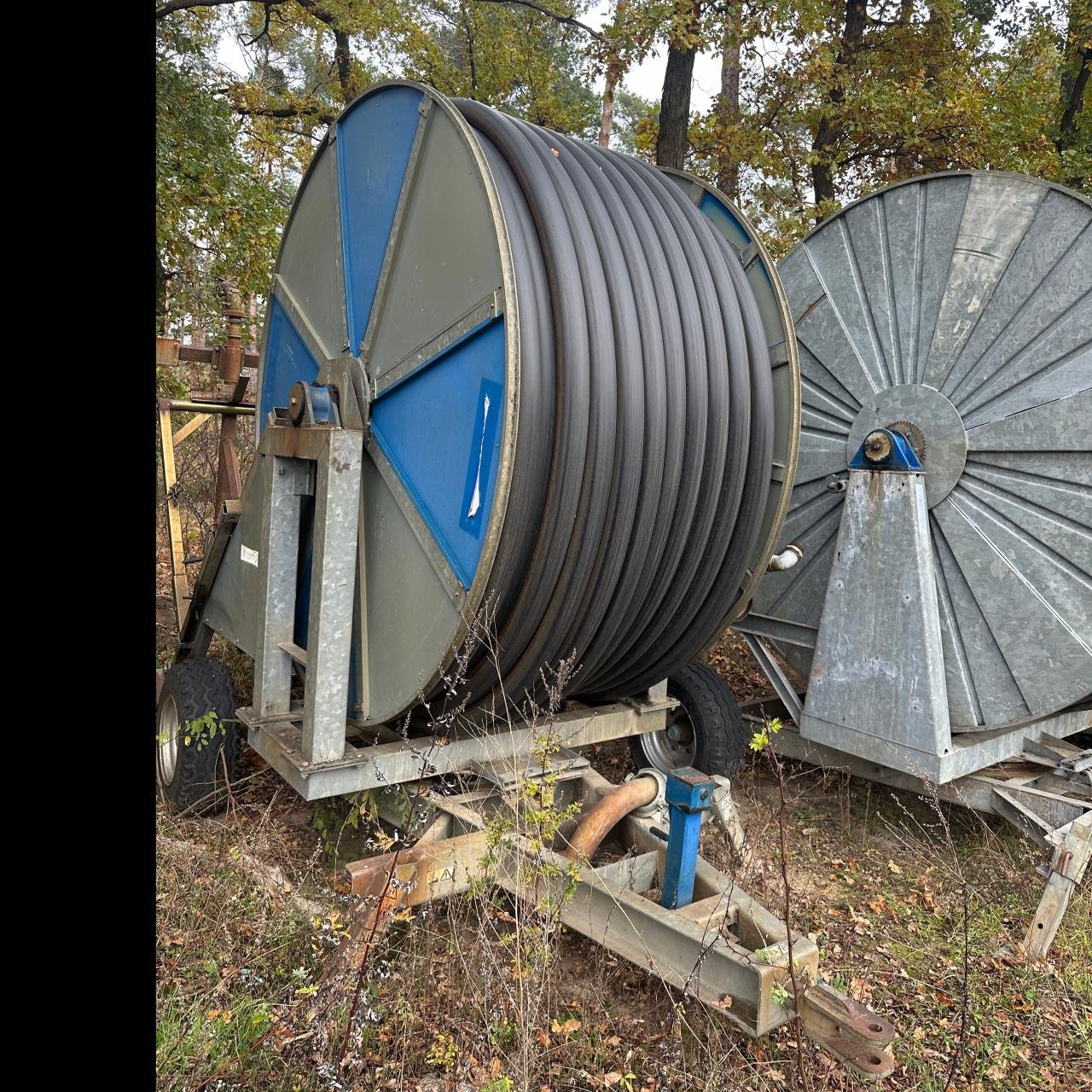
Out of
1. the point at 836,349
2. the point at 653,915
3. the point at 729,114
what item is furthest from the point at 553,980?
the point at 729,114

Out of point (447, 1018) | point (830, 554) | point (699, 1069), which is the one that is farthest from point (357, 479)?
point (830, 554)

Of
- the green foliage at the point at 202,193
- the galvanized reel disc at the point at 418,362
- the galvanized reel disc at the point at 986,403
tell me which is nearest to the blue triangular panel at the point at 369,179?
the galvanized reel disc at the point at 418,362

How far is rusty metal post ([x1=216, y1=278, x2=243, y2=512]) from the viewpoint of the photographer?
588cm

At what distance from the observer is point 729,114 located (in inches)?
484

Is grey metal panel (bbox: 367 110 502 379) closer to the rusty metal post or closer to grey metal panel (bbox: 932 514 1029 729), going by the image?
the rusty metal post

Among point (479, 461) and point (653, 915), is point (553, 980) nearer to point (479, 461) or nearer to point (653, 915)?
point (653, 915)

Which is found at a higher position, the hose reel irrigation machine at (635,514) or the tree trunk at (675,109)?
the tree trunk at (675,109)

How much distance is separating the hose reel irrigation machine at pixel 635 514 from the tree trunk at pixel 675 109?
5.48 m

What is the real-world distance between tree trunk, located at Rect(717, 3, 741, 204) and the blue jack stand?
9.19 metres

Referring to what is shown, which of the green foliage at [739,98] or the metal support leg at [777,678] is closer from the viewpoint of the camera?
the metal support leg at [777,678]

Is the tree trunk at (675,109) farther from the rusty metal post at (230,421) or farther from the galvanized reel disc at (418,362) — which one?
the galvanized reel disc at (418,362)

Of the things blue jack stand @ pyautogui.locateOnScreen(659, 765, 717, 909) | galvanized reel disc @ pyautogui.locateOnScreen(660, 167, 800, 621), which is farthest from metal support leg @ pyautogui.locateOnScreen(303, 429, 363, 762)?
galvanized reel disc @ pyautogui.locateOnScreen(660, 167, 800, 621)

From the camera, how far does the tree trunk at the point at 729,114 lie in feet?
38.1

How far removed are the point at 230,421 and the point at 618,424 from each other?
12.1 ft
